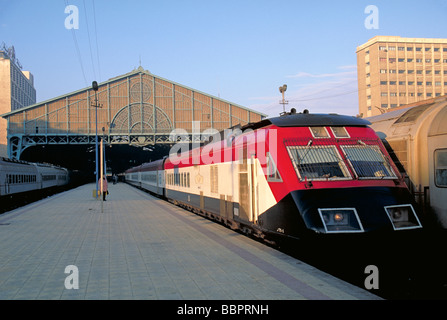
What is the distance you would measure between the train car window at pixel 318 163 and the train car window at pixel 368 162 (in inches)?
10.2

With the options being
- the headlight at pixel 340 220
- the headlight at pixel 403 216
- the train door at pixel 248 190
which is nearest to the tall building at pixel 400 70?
the train door at pixel 248 190

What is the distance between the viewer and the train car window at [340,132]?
32.8 feet

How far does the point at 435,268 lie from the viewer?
9.15 meters

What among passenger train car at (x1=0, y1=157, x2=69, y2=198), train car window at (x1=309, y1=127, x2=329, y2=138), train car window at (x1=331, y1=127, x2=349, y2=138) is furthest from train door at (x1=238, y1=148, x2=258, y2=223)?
passenger train car at (x1=0, y1=157, x2=69, y2=198)

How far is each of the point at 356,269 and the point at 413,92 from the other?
12109 centimetres

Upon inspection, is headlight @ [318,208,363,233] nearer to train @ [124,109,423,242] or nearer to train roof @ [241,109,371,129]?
train @ [124,109,423,242]

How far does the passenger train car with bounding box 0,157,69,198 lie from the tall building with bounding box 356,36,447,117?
90717mm

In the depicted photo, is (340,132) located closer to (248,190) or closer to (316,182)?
(316,182)

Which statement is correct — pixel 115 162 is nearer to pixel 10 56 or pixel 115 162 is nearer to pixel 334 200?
pixel 10 56

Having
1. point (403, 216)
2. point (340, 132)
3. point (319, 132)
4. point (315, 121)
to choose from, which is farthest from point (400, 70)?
point (403, 216)

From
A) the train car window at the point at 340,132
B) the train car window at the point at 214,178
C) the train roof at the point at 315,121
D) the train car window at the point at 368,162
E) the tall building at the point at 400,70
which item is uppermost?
the tall building at the point at 400,70

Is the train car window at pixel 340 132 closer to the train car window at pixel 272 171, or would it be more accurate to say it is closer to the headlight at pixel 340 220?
the train car window at pixel 272 171

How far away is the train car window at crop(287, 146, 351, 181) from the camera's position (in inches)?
358

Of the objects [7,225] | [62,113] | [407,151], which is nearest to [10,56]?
[62,113]
